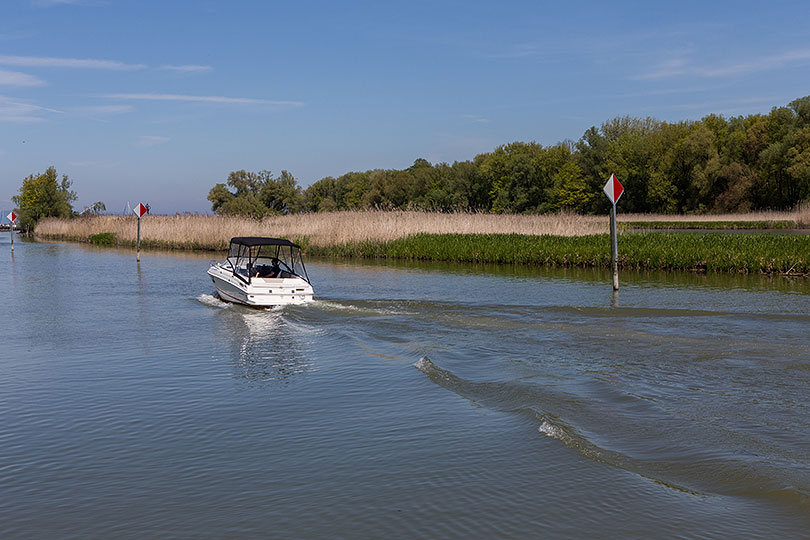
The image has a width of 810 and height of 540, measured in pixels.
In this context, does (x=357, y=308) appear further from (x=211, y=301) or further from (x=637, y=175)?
(x=637, y=175)

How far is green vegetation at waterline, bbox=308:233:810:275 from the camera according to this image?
2700 cm

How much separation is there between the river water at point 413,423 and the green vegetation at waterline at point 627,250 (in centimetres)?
1000

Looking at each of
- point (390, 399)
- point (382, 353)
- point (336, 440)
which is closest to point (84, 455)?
point (336, 440)

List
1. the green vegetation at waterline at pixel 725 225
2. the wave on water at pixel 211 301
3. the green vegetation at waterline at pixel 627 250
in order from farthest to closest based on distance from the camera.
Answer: the green vegetation at waterline at pixel 725 225 → the green vegetation at waterline at pixel 627 250 → the wave on water at pixel 211 301

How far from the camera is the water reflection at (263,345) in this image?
464 inches

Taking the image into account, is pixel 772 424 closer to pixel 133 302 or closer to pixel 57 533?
pixel 57 533

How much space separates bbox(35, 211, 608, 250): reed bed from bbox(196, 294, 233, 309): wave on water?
59.9ft

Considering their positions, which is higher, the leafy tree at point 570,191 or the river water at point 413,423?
the leafy tree at point 570,191

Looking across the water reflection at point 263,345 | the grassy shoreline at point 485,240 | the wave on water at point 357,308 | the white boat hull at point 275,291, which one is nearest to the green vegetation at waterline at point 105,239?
the grassy shoreline at point 485,240

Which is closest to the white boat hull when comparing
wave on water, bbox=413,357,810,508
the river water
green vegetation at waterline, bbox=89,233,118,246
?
the river water

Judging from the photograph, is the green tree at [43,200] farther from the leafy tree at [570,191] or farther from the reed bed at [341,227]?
the leafy tree at [570,191]

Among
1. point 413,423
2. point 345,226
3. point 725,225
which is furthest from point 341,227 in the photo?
point 725,225

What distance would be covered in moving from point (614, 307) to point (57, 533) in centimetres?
1461

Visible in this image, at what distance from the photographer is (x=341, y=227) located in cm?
4234
